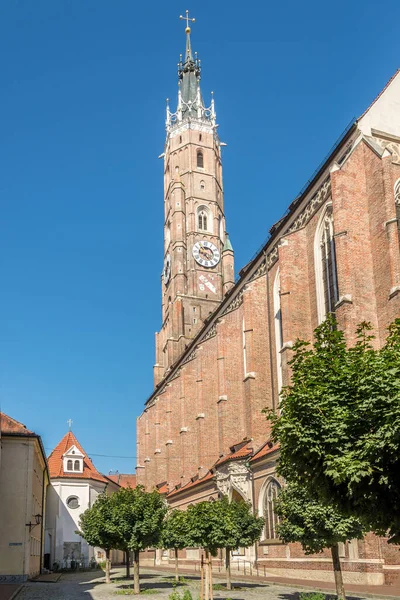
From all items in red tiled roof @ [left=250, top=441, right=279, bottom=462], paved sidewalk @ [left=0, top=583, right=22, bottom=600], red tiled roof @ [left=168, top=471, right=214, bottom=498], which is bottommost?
paved sidewalk @ [left=0, top=583, right=22, bottom=600]

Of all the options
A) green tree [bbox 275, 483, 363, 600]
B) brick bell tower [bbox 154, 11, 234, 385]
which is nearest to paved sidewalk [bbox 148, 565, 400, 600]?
green tree [bbox 275, 483, 363, 600]

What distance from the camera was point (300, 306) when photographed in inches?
1364

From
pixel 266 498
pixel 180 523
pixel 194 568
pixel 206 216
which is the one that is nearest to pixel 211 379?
pixel 194 568

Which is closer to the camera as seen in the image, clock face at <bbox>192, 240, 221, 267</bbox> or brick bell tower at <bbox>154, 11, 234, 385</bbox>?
brick bell tower at <bbox>154, 11, 234, 385</bbox>

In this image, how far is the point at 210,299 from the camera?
257ft

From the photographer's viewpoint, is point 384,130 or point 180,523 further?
point 384,130

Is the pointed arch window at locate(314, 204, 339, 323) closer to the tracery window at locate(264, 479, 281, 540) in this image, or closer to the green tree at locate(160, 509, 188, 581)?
the tracery window at locate(264, 479, 281, 540)

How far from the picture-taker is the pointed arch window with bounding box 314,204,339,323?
107ft

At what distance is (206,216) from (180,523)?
59387mm

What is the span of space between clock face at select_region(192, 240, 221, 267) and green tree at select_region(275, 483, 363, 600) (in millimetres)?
61058

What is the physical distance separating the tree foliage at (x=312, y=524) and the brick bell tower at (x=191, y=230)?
5525 cm

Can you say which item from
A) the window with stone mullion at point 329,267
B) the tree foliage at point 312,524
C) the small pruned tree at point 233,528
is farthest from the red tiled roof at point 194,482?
the tree foliage at point 312,524

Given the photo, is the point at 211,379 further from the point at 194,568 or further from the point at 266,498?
the point at 266,498

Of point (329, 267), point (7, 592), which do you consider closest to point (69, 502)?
point (7, 592)
